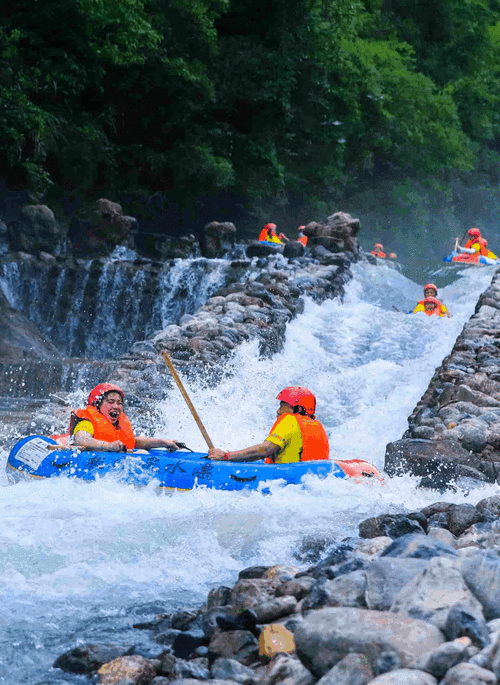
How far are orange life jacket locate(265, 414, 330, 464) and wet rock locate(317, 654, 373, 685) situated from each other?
11.2ft

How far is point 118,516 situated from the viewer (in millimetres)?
5555

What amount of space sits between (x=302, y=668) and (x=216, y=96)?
73.1ft

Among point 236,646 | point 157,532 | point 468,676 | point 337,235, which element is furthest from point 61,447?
point 337,235

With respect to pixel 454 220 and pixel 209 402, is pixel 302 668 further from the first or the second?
pixel 454 220

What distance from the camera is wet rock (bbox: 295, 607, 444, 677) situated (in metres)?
2.76

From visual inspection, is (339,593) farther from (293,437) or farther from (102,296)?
(102,296)

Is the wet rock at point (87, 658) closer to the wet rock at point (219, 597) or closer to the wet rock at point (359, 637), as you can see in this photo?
the wet rock at point (219, 597)

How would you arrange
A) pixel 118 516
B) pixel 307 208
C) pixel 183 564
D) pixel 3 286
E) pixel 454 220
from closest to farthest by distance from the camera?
pixel 183 564, pixel 118 516, pixel 3 286, pixel 307 208, pixel 454 220

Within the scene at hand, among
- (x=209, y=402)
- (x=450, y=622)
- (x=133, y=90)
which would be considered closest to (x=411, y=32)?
(x=133, y=90)

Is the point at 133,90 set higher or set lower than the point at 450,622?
higher

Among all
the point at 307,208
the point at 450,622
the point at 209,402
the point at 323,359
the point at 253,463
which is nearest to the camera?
the point at 450,622

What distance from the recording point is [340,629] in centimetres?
295

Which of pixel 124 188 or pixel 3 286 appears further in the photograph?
pixel 124 188

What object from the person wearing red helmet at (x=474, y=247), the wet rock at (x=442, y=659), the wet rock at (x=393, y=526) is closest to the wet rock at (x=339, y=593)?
the wet rock at (x=442, y=659)
